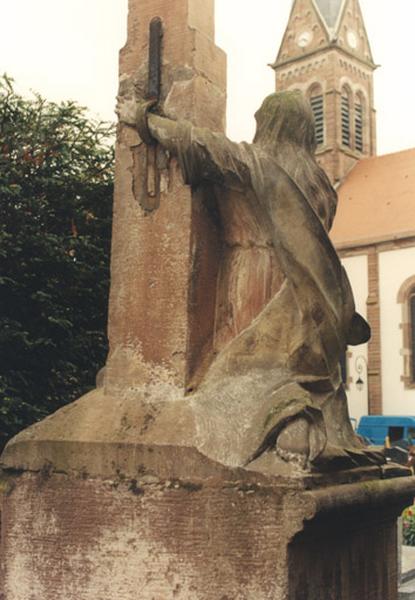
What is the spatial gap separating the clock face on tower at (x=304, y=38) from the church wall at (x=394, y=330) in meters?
18.3

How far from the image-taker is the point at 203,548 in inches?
151

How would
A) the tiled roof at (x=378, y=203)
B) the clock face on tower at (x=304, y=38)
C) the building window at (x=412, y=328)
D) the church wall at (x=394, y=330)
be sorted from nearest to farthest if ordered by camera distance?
the church wall at (x=394, y=330), the building window at (x=412, y=328), the tiled roof at (x=378, y=203), the clock face on tower at (x=304, y=38)

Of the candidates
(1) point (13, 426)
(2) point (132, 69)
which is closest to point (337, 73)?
(1) point (13, 426)

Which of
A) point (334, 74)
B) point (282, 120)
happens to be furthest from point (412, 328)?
point (282, 120)

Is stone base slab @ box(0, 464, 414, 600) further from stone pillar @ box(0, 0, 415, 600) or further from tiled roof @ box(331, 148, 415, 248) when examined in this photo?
tiled roof @ box(331, 148, 415, 248)

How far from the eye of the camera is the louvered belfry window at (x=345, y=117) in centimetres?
4434

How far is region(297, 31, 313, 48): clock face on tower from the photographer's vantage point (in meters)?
48.0

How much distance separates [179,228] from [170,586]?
5.98ft

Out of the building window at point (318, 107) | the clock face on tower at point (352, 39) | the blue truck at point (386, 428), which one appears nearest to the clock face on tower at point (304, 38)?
the clock face on tower at point (352, 39)

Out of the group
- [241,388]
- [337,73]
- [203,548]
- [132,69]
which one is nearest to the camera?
[203,548]

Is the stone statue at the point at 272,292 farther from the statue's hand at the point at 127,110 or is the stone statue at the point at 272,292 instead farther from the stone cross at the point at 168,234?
the stone cross at the point at 168,234

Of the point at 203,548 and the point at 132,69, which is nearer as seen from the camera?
the point at 203,548

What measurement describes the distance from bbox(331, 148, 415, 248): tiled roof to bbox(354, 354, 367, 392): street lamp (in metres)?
4.90

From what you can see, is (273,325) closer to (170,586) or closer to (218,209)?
(218,209)
